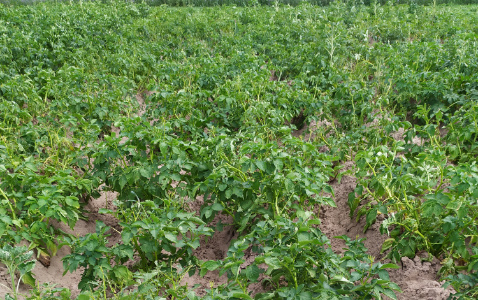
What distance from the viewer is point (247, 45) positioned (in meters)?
7.20

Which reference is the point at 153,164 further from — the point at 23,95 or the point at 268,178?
the point at 23,95

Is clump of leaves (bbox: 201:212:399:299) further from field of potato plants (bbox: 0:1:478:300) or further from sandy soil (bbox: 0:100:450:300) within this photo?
sandy soil (bbox: 0:100:450:300)

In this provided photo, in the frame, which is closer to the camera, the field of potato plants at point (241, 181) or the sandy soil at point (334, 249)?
the field of potato plants at point (241, 181)

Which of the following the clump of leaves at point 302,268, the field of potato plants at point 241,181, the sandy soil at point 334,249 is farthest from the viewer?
the sandy soil at point 334,249

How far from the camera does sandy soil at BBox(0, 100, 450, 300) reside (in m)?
2.91

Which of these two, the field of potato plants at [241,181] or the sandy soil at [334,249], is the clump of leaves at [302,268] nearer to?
the field of potato plants at [241,181]

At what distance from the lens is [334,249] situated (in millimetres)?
3605

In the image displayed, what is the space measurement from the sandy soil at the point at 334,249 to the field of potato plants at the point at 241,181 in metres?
0.01

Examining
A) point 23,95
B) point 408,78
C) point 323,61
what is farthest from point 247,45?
point 23,95

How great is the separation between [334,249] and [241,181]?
945mm

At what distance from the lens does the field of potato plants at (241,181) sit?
9.06ft

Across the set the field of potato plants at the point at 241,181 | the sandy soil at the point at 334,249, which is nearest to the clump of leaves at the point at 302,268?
the field of potato plants at the point at 241,181

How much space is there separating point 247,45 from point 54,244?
4710mm

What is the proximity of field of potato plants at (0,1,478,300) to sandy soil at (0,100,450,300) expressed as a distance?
13 mm
